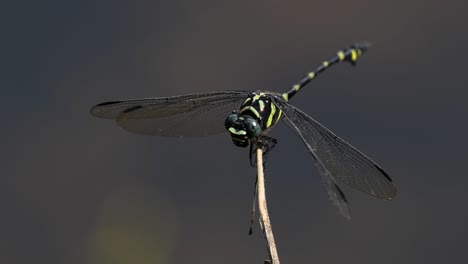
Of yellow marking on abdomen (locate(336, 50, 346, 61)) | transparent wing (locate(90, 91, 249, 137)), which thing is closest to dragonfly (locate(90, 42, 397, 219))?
transparent wing (locate(90, 91, 249, 137))

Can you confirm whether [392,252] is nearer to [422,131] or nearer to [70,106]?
[422,131]

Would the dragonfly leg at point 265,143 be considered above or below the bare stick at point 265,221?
above

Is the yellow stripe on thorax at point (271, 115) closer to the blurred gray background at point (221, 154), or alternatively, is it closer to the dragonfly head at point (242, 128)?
the dragonfly head at point (242, 128)

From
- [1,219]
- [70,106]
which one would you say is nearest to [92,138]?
[70,106]

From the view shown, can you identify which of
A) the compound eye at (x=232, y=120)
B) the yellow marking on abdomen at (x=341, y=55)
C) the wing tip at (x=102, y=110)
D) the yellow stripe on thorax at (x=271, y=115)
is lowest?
the compound eye at (x=232, y=120)

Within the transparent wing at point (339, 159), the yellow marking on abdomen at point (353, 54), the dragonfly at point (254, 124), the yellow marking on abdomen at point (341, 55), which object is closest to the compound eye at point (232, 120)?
the dragonfly at point (254, 124)

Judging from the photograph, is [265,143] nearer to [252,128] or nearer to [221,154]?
[252,128]

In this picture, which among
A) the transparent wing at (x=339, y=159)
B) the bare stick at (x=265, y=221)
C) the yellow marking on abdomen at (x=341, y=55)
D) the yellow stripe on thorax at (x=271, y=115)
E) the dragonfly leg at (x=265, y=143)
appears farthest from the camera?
the yellow marking on abdomen at (x=341, y=55)
